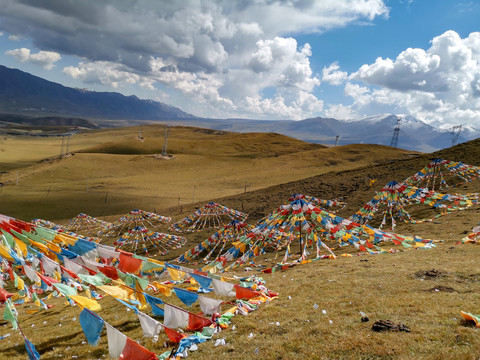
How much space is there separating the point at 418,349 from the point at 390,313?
194cm

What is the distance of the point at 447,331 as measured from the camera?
6.70 metres

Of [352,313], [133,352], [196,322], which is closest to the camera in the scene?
[133,352]

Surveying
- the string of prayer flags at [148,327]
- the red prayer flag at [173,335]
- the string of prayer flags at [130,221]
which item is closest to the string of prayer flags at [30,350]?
the string of prayer flags at [148,327]

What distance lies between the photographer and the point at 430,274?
10805 millimetres

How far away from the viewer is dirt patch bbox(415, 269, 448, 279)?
10.7 meters

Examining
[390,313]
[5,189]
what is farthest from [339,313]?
[5,189]

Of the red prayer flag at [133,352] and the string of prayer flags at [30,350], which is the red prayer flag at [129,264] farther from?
the red prayer flag at [133,352]

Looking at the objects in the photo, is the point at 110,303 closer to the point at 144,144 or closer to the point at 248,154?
the point at 248,154

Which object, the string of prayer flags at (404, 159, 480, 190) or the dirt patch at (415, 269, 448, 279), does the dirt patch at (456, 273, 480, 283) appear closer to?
the dirt patch at (415, 269, 448, 279)

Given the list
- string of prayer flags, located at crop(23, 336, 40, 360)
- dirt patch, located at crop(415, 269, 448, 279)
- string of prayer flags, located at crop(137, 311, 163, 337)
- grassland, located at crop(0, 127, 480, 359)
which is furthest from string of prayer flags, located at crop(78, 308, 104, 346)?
dirt patch, located at crop(415, 269, 448, 279)

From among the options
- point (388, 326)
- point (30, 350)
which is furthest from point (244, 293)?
point (30, 350)

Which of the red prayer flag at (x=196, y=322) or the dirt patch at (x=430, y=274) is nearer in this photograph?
the red prayer flag at (x=196, y=322)

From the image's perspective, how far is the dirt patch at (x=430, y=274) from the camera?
419 inches

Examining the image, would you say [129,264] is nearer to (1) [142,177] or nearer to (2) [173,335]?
(2) [173,335]
